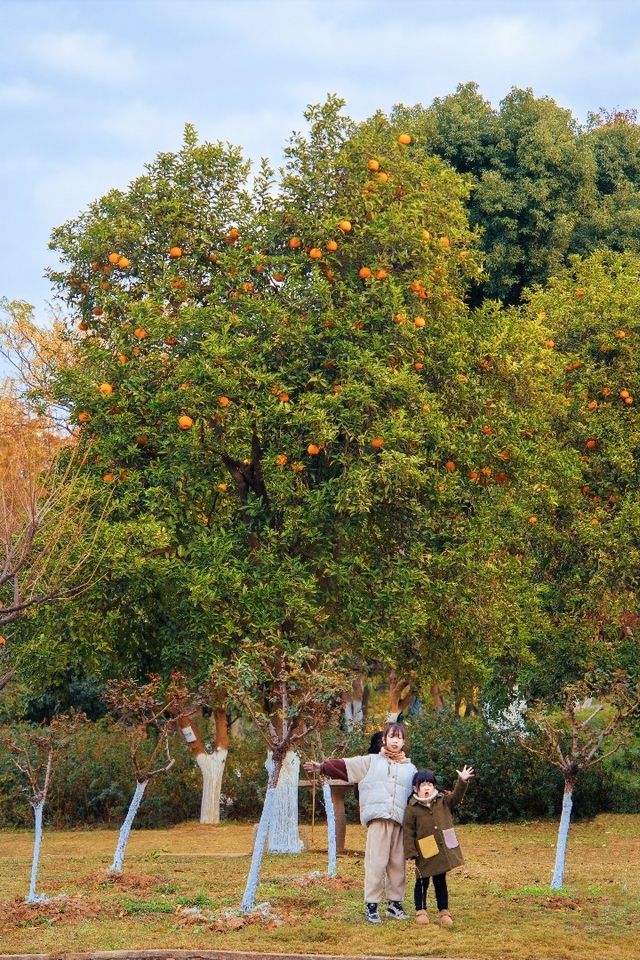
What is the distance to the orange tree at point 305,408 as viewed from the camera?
16.4 m

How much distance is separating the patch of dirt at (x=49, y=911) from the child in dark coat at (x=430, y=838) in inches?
111

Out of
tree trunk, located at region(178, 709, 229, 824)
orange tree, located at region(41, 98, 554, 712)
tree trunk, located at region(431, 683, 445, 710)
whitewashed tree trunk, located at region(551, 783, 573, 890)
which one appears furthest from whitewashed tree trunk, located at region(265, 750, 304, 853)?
tree trunk, located at region(431, 683, 445, 710)

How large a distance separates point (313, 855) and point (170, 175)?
935 centimetres

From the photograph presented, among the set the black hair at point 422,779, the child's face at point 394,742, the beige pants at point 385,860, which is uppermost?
the child's face at point 394,742

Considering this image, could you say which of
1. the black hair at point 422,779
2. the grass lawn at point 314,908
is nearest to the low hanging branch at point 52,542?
the grass lawn at point 314,908

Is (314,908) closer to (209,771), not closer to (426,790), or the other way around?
(426,790)

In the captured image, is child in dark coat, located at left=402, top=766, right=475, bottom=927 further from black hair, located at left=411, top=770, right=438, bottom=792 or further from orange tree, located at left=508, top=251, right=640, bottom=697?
orange tree, located at left=508, top=251, right=640, bottom=697

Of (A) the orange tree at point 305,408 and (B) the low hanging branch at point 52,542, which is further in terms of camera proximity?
(A) the orange tree at point 305,408

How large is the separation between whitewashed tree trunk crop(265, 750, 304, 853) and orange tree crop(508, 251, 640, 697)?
466 cm

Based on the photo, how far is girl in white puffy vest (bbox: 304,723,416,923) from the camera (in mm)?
10898

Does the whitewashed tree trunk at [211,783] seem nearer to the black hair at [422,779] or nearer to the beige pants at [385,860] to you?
the beige pants at [385,860]

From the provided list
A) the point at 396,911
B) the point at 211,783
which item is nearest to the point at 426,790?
the point at 396,911

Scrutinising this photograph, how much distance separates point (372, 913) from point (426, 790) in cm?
107

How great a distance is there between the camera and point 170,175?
59.8 feet
